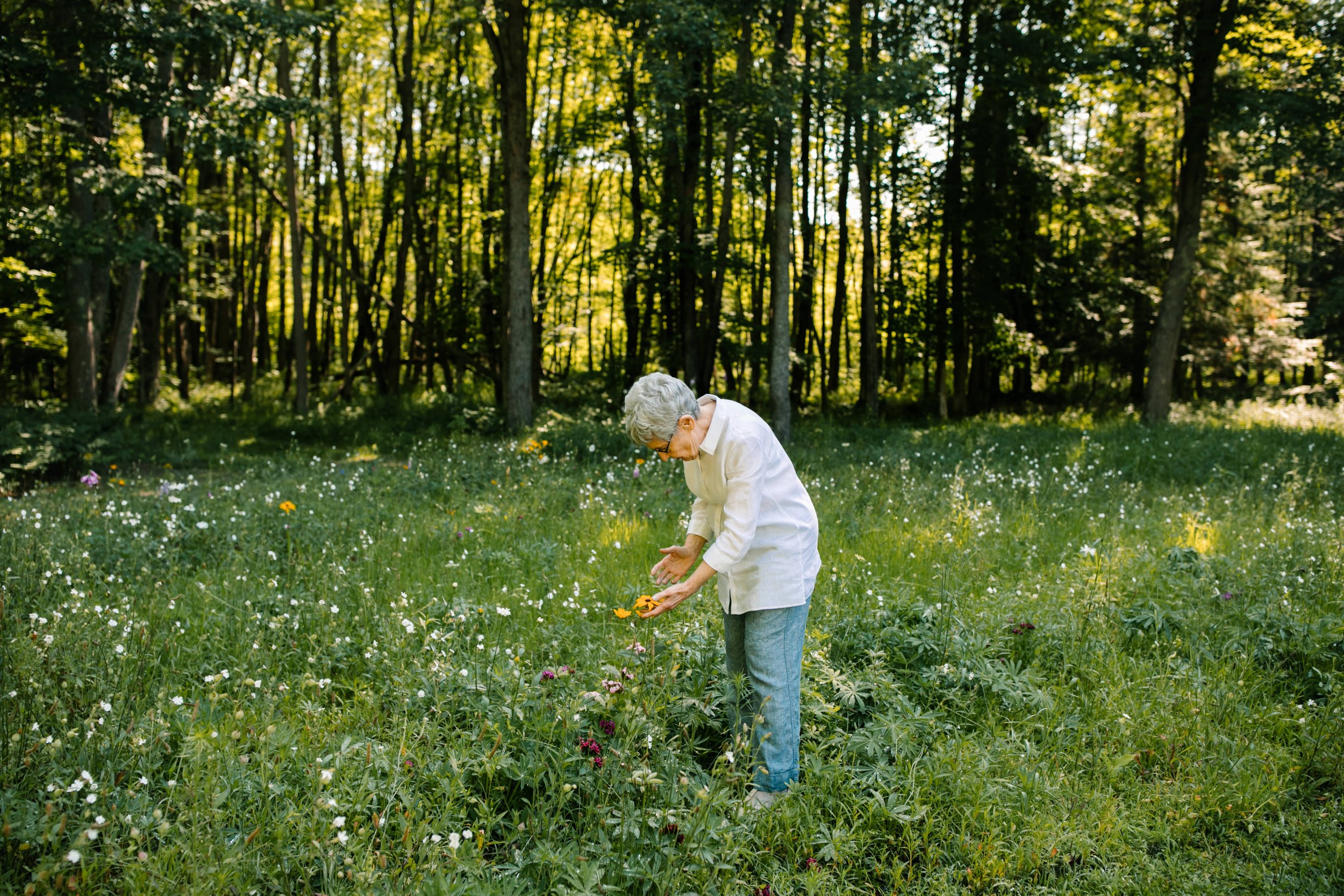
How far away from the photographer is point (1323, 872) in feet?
10.9

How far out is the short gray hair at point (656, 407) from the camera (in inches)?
125

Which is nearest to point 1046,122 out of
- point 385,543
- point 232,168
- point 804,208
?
point 804,208

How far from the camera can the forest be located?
13.2m

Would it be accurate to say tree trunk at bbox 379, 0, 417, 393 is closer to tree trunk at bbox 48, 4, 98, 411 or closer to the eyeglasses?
tree trunk at bbox 48, 4, 98, 411

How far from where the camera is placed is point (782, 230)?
45.2ft

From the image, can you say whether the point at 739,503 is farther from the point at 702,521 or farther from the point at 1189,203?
the point at 1189,203

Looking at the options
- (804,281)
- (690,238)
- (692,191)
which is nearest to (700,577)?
(690,238)

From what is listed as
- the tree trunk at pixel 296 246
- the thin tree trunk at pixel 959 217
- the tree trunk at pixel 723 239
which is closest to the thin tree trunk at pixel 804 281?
the tree trunk at pixel 723 239

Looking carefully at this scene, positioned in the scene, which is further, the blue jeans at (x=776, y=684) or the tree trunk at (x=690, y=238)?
the tree trunk at (x=690, y=238)

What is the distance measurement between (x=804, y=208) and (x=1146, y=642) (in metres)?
18.8

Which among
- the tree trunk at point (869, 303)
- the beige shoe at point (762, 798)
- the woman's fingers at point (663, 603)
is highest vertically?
the tree trunk at point (869, 303)

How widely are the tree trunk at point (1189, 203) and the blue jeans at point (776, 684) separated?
15164 millimetres

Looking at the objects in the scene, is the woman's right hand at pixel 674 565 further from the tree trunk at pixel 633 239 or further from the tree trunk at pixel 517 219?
the tree trunk at pixel 633 239

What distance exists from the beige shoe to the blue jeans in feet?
0.07
